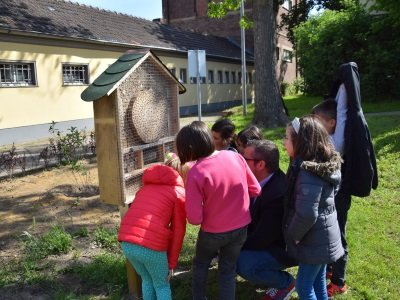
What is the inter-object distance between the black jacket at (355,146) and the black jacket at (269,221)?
1.70 ft

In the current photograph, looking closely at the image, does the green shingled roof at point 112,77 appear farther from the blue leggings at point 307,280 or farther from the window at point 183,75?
the window at point 183,75

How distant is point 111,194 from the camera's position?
3.05 m

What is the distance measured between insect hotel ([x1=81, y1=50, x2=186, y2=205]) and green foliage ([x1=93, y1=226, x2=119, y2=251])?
51.1 inches

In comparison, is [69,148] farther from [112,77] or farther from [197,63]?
[112,77]

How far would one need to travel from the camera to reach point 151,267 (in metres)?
2.84

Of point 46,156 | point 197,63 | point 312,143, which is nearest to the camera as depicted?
point 312,143

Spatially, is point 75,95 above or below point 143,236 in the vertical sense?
above

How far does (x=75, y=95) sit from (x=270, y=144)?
45.2 ft

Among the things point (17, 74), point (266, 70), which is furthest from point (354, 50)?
point (17, 74)

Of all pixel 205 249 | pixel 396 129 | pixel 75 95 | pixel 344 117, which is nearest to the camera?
pixel 205 249

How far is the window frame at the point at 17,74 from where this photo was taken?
1330 centimetres

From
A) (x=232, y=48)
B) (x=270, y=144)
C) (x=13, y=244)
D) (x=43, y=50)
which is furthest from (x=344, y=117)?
(x=232, y=48)

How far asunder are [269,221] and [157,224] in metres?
0.91

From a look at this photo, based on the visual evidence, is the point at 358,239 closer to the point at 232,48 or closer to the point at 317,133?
the point at 317,133
